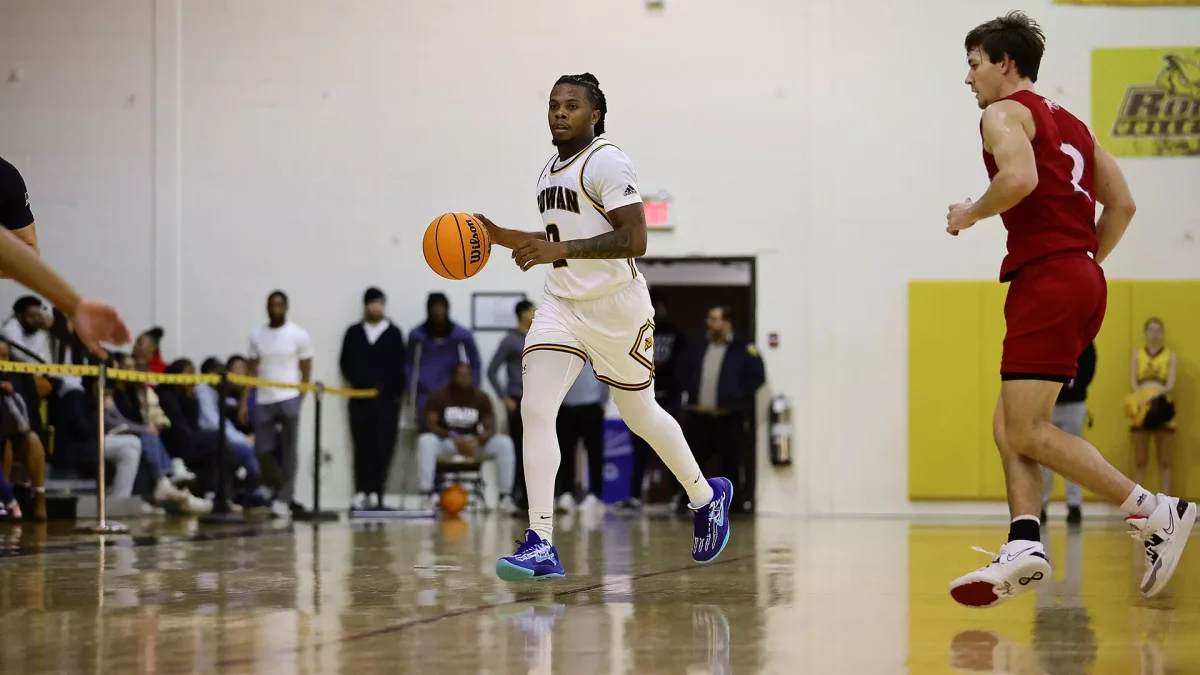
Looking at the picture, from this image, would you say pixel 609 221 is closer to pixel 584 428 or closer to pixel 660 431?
pixel 660 431

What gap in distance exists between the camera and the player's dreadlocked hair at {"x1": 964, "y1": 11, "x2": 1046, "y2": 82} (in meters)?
4.45

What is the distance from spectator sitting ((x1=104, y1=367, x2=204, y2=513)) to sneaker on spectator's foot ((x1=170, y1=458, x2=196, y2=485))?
74mm

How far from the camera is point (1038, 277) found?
4367mm

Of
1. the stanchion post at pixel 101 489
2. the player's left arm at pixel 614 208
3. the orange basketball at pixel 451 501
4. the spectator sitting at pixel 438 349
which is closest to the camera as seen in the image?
the player's left arm at pixel 614 208

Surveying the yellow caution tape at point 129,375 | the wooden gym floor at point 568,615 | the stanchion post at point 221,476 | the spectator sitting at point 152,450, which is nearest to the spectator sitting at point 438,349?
the yellow caution tape at point 129,375

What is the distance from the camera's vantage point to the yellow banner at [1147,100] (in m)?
14.5

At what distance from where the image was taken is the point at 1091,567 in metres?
6.35

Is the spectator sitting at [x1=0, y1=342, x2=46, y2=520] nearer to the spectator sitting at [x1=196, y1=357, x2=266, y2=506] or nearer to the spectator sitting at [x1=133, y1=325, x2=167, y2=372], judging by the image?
the spectator sitting at [x1=196, y1=357, x2=266, y2=506]

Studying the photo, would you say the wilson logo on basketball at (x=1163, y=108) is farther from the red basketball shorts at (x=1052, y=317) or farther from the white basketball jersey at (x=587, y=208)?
the red basketball shorts at (x=1052, y=317)

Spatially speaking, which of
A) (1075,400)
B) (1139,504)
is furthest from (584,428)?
(1139,504)

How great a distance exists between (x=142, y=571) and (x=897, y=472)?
10.3 metres

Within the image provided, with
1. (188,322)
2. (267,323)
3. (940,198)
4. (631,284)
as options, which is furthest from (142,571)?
(940,198)

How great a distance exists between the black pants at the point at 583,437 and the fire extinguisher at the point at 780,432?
2.02 metres

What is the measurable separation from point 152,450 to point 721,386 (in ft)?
18.0
